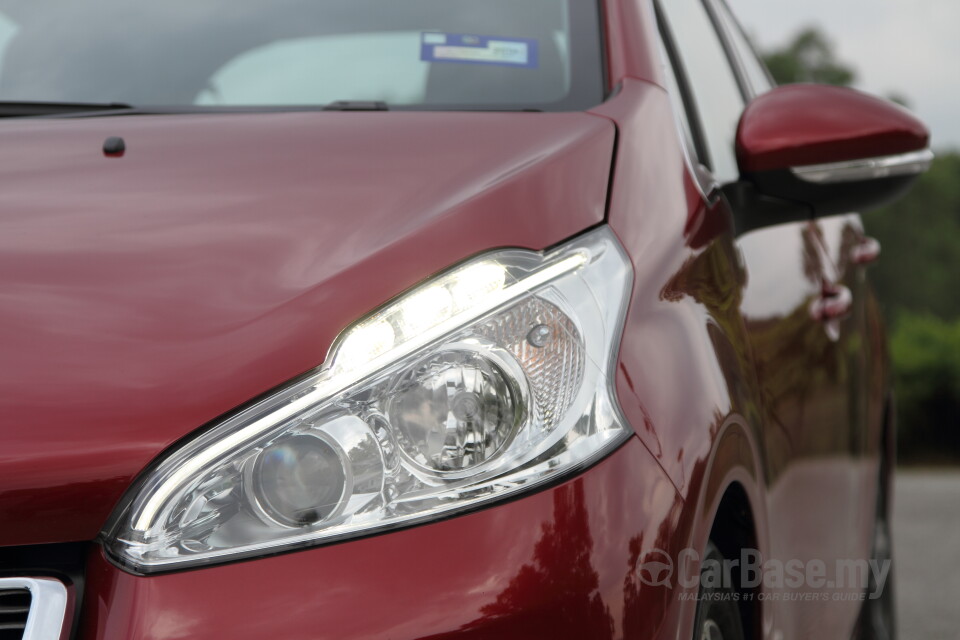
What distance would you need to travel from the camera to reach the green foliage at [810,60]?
146 ft

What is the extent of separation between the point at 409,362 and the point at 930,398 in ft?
32.8

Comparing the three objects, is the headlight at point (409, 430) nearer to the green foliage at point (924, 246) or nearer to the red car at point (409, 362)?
the red car at point (409, 362)

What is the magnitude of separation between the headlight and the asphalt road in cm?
320

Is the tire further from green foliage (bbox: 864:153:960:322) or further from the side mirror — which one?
green foliage (bbox: 864:153:960:322)

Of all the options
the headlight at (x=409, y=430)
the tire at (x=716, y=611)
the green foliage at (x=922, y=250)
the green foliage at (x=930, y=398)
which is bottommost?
the tire at (x=716, y=611)

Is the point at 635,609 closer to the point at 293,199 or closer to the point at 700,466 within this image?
the point at 700,466

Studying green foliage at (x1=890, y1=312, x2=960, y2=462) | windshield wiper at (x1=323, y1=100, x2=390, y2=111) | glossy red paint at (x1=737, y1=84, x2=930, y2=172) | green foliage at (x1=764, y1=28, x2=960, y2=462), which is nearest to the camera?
windshield wiper at (x1=323, y1=100, x2=390, y2=111)

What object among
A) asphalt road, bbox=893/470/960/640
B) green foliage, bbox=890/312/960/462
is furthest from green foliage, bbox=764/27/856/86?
asphalt road, bbox=893/470/960/640

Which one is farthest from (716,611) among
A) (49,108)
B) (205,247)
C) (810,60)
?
(810,60)

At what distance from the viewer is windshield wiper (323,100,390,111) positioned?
1825mm

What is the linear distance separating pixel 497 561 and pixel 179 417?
0.34 meters

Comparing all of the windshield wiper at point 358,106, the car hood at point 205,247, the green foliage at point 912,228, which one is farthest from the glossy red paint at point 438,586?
the green foliage at point 912,228

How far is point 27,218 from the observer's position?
4.68 ft

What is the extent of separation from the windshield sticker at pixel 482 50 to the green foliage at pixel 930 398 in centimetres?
875
